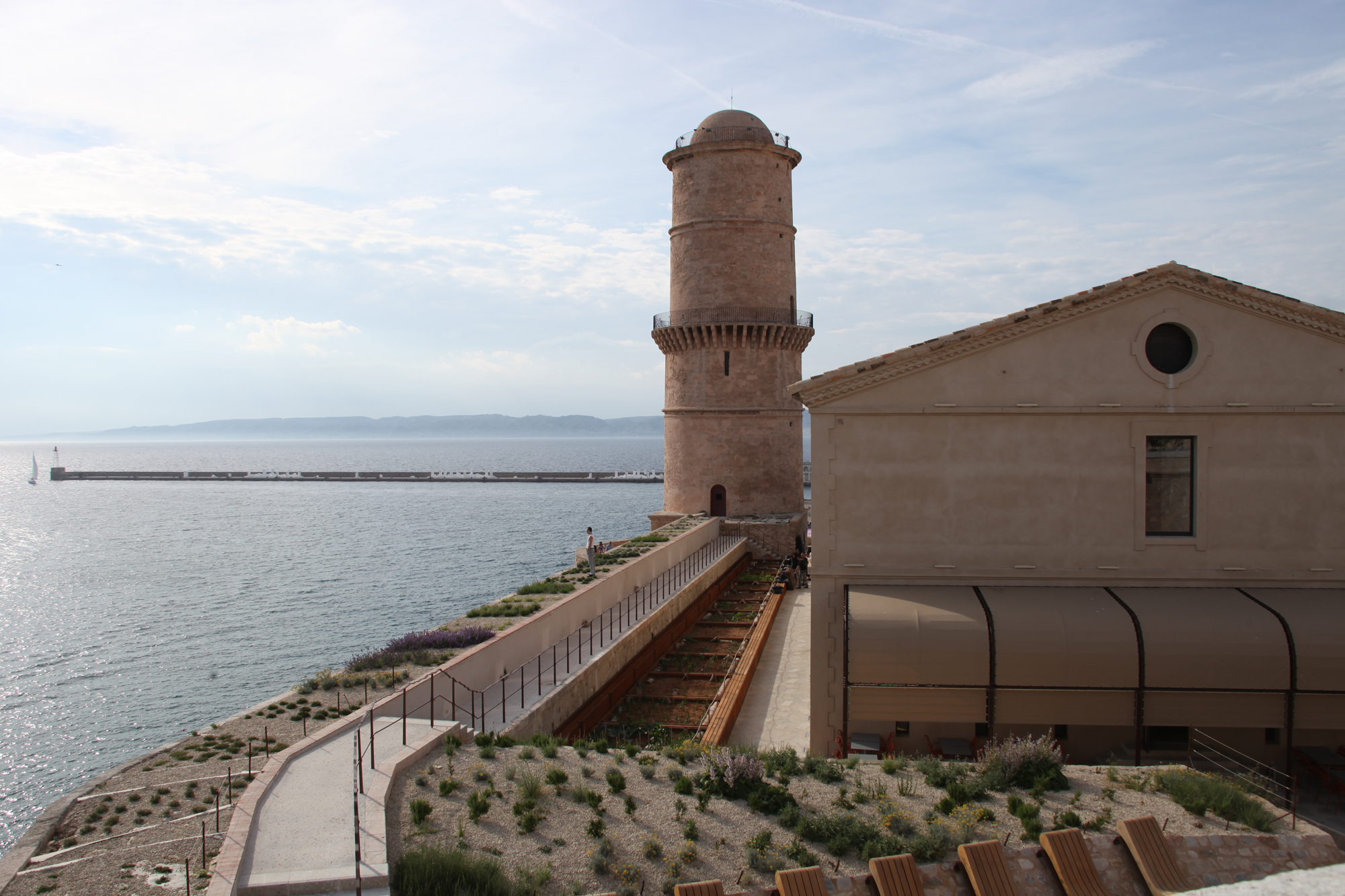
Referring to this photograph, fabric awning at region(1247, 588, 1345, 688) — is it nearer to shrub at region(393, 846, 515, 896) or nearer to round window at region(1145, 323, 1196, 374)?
round window at region(1145, 323, 1196, 374)

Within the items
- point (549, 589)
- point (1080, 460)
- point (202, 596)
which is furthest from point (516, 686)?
point (202, 596)

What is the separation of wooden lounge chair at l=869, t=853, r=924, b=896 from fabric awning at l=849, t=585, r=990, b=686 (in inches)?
239

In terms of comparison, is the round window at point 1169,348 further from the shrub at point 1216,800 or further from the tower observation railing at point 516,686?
A: the tower observation railing at point 516,686

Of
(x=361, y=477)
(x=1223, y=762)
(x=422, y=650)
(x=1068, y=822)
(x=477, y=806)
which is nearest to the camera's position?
(x=1068, y=822)

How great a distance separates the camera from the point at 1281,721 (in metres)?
14.8

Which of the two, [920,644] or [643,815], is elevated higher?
[920,644]

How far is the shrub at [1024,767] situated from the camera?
11.7 metres

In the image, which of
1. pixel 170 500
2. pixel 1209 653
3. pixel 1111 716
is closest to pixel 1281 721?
pixel 1209 653

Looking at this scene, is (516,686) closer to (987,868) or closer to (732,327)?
(987,868)

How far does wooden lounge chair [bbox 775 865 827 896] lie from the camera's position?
9.05 m

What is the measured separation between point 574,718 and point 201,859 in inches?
352

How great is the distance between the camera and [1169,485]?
1667cm

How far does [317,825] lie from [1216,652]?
14.4m

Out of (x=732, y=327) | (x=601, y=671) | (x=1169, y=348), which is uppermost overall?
(x=732, y=327)
